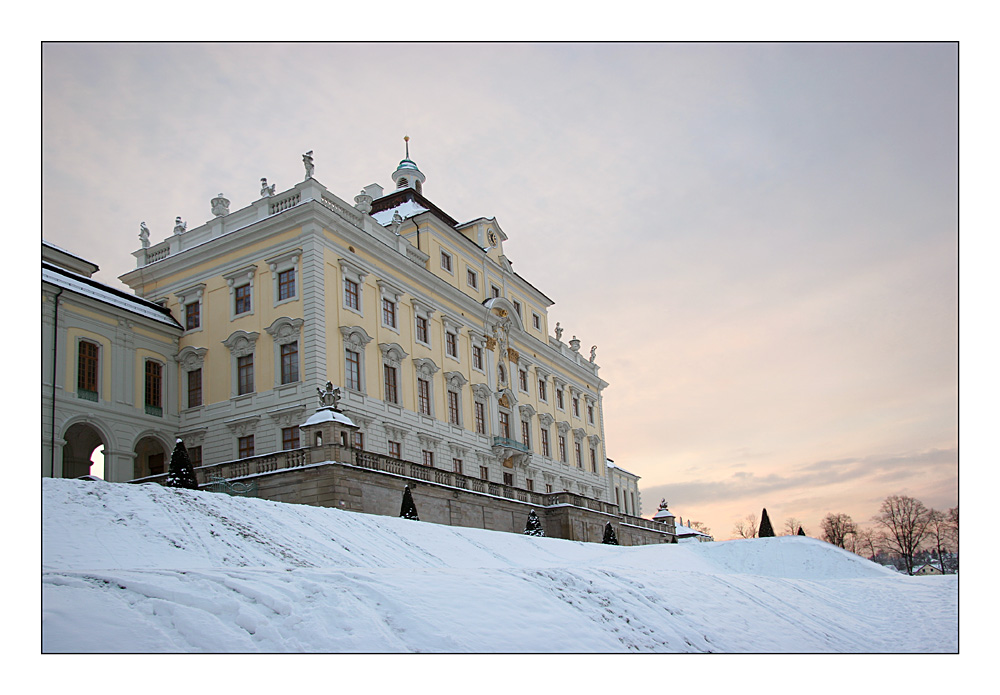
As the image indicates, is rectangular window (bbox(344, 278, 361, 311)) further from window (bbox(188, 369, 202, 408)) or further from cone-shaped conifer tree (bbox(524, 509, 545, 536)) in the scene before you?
cone-shaped conifer tree (bbox(524, 509, 545, 536))

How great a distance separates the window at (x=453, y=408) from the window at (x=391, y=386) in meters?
4.68

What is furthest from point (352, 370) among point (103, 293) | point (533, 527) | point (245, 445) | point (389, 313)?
point (103, 293)

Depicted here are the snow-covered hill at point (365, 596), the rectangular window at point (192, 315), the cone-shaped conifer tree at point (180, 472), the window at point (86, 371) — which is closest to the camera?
the snow-covered hill at point (365, 596)

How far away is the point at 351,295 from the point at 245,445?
287 inches

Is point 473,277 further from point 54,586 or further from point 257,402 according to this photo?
point 54,586

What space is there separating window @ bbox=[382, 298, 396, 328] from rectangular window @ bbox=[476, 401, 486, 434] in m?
8.07

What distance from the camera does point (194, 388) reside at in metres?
36.6

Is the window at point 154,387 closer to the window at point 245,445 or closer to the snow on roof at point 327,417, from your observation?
the window at point 245,445

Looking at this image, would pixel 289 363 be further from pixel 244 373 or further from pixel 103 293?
pixel 103 293

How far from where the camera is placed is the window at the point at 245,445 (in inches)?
1358

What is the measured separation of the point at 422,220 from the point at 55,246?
53.2 ft

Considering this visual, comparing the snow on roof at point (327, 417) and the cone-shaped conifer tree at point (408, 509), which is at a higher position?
the snow on roof at point (327, 417)

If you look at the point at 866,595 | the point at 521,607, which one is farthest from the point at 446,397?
the point at 521,607

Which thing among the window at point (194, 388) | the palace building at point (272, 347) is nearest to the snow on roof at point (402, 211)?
the palace building at point (272, 347)
